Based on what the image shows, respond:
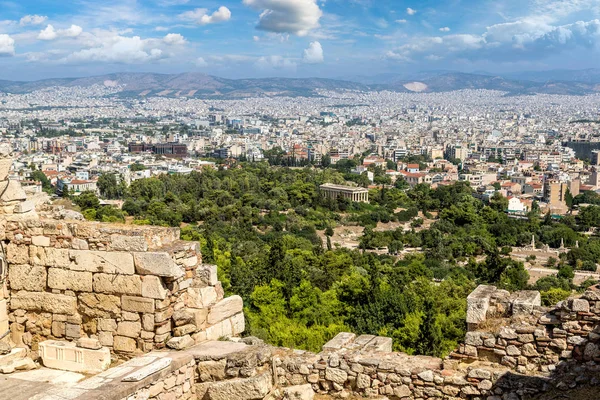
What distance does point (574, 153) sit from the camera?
375ft

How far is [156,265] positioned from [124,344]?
0.73 meters

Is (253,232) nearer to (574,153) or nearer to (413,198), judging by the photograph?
(413,198)

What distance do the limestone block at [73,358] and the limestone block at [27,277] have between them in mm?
537

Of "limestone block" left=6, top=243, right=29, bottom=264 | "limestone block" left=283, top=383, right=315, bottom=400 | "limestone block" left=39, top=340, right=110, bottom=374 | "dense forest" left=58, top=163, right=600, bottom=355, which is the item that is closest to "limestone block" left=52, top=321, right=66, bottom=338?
"limestone block" left=39, top=340, right=110, bottom=374

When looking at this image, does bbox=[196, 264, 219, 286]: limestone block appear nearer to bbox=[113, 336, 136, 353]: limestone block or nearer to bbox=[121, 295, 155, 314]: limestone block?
bbox=[121, 295, 155, 314]: limestone block

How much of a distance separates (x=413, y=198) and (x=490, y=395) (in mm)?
55497

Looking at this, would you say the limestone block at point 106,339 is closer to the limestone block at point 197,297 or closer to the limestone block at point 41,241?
the limestone block at point 197,297

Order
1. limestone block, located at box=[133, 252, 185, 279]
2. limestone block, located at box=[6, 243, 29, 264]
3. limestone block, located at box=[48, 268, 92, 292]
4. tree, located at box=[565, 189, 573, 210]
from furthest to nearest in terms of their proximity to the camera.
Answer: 1. tree, located at box=[565, 189, 573, 210]
2. limestone block, located at box=[6, 243, 29, 264]
3. limestone block, located at box=[48, 268, 92, 292]
4. limestone block, located at box=[133, 252, 185, 279]

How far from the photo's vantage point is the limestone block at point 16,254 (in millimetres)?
5258

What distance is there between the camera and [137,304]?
192 inches

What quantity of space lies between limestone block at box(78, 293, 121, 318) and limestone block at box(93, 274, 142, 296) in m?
0.06

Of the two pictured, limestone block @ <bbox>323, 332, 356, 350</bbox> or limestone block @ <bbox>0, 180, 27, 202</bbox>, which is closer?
limestone block @ <bbox>323, 332, 356, 350</bbox>

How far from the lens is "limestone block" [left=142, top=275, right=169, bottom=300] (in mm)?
4805

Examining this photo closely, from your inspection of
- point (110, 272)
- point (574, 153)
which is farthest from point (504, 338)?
point (574, 153)
